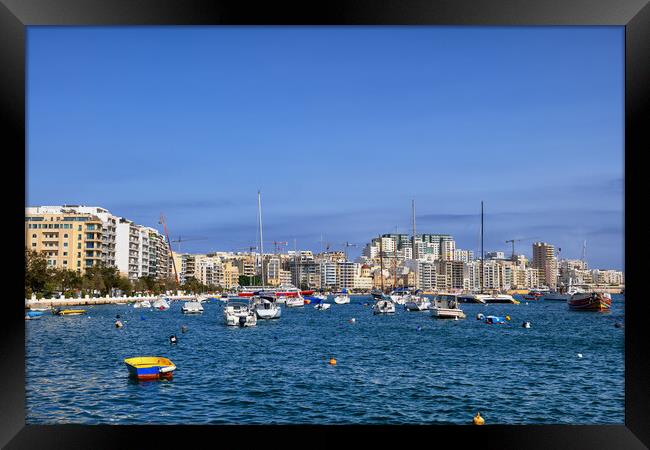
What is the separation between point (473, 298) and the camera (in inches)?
2015

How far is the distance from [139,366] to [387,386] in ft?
14.5

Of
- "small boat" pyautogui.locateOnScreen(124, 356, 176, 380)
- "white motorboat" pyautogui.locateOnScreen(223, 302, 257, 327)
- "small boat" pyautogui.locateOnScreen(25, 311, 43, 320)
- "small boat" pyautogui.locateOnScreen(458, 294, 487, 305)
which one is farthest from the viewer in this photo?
"small boat" pyautogui.locateOnScreen(458, 294, 487, 305)

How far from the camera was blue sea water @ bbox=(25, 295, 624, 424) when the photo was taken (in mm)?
9258

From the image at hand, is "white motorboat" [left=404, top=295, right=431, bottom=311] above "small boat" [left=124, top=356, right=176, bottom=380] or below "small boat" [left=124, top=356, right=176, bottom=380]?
below

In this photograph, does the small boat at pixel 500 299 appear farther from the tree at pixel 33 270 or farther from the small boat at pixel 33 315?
the small boat at pixel 33 315

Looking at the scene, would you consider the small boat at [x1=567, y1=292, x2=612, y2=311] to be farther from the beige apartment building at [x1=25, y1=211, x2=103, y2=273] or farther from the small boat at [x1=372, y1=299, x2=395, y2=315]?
the beige apartment building at [x1=25, y1=211, x2=103, y2=273]

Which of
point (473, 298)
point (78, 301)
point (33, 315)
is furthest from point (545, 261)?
point (33, 315)

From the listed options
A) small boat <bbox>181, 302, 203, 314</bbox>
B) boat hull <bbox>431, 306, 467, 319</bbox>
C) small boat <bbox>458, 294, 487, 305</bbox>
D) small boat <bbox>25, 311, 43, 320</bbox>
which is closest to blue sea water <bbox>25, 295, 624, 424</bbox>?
small boat <bbox>25, 311, 43, 320</bbox>

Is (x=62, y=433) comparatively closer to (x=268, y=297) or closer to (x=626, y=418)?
(x=626, y=418)

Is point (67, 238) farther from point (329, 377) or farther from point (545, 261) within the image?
point (545, 261)

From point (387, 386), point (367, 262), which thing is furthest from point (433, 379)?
point (367, 262)

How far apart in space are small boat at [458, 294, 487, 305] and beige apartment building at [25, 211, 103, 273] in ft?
98.6

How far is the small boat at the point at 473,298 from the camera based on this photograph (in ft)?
166

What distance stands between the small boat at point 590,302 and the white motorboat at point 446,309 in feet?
35.9
